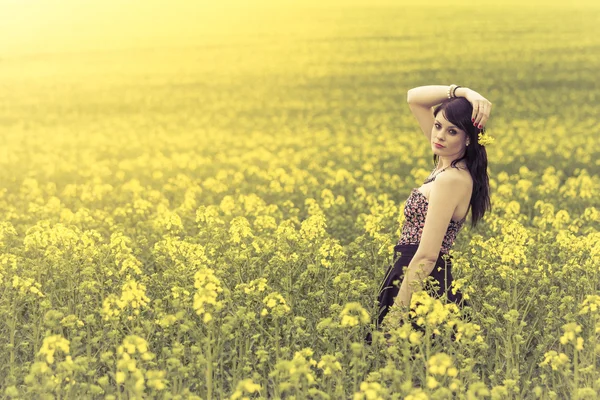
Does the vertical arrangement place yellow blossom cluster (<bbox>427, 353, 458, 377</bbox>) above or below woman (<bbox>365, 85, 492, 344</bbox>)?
below

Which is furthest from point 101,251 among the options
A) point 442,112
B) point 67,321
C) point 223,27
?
point 223,27

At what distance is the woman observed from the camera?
686 cm

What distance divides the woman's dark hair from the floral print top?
189mm

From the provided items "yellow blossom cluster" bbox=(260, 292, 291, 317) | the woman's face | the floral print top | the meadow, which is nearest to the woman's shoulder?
the woman's face

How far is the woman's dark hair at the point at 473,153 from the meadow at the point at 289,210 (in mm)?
708

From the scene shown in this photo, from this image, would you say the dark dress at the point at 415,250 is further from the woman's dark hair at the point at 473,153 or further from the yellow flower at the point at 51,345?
the yellow flower at the point at 51,345

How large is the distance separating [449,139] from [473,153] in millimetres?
216

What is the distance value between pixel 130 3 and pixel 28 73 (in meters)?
6.81

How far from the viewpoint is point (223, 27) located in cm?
3697

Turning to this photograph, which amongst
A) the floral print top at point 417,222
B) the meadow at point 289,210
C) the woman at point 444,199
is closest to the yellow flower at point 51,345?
the meadow at point 289,210

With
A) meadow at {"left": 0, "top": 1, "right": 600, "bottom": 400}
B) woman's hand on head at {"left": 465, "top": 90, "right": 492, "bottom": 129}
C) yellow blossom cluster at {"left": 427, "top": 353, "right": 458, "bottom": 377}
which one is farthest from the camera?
woman's hand on head at {"left": 465, "top": 90, "right": 492, "bottom": 129}

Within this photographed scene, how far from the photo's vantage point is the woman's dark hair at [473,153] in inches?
278

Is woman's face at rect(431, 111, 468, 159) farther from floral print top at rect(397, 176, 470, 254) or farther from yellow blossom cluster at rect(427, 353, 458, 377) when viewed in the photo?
yellow blossom cluster at rect(427, 353, 458, 377)

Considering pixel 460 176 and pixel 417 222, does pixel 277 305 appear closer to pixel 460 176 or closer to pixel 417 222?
pixel 417 222
